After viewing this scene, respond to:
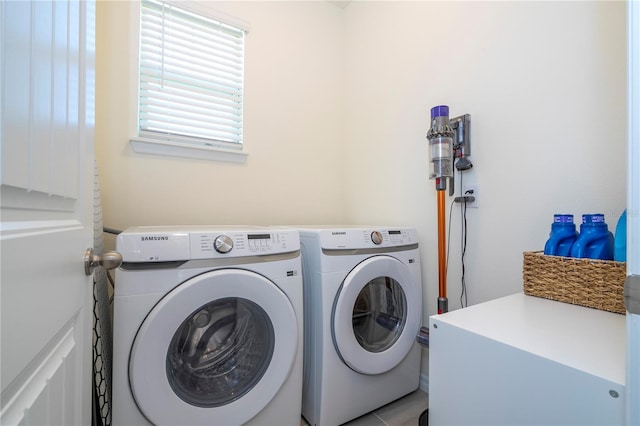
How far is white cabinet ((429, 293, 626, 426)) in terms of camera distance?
0.52 metres

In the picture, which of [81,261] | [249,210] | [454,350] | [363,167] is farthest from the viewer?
[363,167]

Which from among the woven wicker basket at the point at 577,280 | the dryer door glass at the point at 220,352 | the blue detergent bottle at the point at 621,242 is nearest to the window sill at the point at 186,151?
the dryer door glass at the point at 220,352

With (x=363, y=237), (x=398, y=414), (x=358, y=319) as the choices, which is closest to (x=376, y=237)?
(x=363, y=237)

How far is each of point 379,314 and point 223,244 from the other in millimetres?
860

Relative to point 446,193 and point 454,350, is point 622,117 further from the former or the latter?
point 454,350

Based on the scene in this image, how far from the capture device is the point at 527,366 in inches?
23.0

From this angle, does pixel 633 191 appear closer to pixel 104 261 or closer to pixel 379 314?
pixel 104 261

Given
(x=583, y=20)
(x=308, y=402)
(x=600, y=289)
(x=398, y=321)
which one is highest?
(x=583, y=20)

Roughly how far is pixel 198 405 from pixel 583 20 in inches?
74.3

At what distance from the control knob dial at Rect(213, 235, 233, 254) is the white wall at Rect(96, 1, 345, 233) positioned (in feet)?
2.44

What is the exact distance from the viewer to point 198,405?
965 millimetres

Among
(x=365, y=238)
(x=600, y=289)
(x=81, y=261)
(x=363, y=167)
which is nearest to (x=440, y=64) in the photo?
(x=363, y=167)

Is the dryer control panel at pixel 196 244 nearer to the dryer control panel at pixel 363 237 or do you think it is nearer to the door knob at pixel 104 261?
the dryer control panel at pixel 363 237

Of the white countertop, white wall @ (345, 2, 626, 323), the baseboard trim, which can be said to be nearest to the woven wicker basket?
the white countertop
